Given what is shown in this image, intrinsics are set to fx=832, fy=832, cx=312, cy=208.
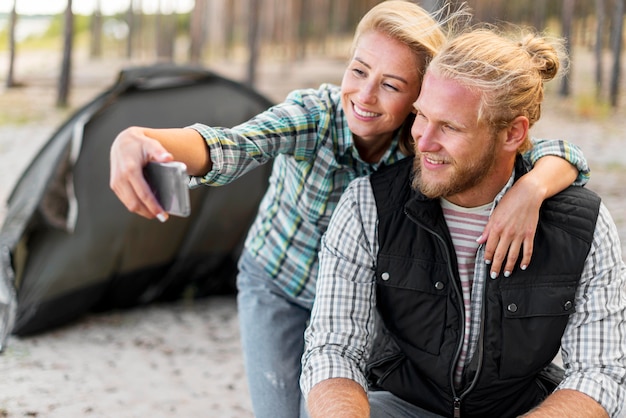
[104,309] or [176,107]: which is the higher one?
[176,107]

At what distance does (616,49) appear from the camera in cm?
534

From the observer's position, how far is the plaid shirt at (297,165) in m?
1.78

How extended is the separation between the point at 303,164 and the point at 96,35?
7.37 metres

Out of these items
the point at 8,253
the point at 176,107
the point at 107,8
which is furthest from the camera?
the point at 107,8

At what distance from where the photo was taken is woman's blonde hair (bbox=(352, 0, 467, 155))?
1867 mm

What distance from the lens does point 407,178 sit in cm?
184

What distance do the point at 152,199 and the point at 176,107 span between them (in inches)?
92.6

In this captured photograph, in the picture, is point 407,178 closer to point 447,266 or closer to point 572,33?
point 447,266

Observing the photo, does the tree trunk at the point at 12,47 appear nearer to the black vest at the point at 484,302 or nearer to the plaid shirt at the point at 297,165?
the plaid shirt at the point at 297,165

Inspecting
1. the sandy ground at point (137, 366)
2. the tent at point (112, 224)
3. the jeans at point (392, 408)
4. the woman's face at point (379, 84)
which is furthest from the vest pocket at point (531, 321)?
the tent at point (112, 224)

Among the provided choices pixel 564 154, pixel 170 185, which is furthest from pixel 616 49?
pixel 170 185

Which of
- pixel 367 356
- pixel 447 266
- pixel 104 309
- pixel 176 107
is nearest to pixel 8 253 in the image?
pixel 104 309

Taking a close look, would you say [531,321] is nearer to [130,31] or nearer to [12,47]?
[12,47]

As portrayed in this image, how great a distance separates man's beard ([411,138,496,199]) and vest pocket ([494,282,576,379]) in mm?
234
